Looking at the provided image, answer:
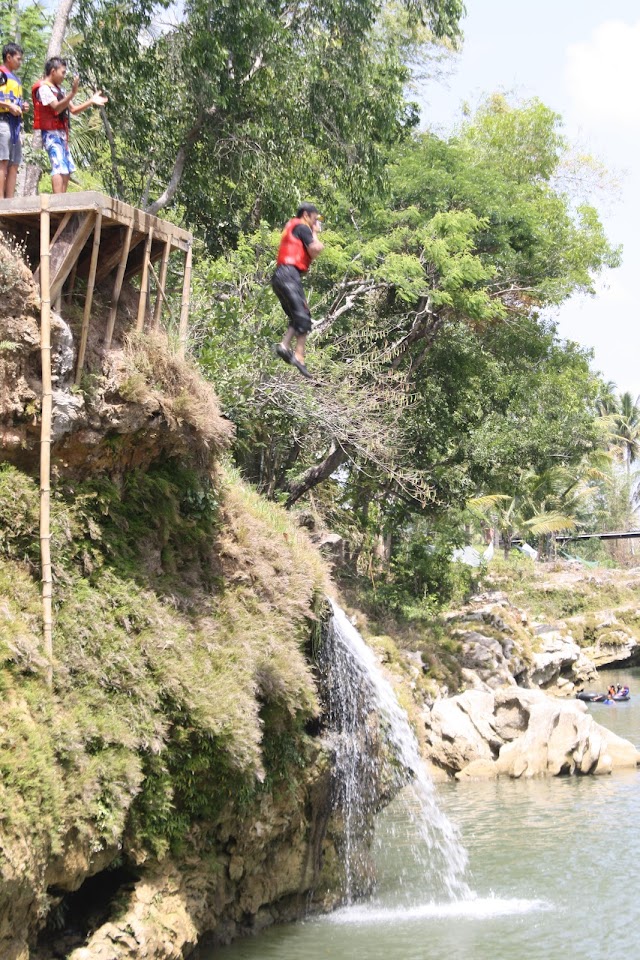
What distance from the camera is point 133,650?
791cm

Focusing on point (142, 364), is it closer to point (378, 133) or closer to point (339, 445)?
point (378, 133)

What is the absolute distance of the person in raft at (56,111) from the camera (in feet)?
29.2

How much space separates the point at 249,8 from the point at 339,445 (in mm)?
8208

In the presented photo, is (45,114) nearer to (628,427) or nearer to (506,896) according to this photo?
(506,896)

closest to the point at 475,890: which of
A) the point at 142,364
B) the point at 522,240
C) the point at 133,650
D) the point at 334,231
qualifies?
the point at 133,650

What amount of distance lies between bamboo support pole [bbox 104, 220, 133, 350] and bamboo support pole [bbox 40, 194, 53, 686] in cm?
70

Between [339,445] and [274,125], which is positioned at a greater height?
[274,125]

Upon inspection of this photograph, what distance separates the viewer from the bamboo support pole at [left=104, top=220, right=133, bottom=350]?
854 centimetres

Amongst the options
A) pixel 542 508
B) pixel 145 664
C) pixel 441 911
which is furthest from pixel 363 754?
pixel 542 508

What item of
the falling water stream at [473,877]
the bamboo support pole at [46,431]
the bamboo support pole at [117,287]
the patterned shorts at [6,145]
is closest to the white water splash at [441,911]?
the falling water stream at [473,877]

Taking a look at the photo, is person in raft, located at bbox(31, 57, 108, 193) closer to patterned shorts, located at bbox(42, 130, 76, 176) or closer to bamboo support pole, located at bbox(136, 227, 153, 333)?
patterned shorts, located at bbox(42, 130, 76, 176)

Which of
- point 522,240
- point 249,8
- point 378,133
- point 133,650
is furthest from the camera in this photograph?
point 522,240

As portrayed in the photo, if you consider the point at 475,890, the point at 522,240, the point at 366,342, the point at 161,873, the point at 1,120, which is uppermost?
the point at 522,240

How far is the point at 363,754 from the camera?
443 inches
